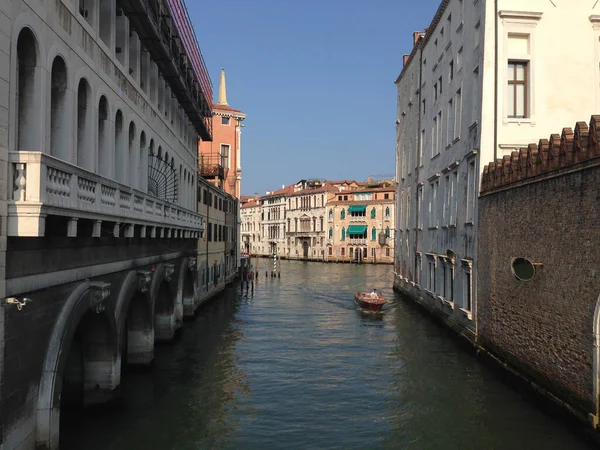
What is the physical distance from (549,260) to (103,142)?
1106 cm

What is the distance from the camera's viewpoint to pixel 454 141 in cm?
2523

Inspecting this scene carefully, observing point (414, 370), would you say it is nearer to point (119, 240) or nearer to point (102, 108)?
point (119, 240)

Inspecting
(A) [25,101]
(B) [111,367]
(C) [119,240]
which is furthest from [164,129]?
(A) [25,101]

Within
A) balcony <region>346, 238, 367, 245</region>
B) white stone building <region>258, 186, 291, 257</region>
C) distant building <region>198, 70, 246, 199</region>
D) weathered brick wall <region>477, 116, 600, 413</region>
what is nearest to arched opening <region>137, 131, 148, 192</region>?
weathered brick wall <region>477, 116, 600, 413</region>

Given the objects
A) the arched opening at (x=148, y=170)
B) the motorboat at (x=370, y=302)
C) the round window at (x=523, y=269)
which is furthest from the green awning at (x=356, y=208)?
the round window at (x=523, y=269)

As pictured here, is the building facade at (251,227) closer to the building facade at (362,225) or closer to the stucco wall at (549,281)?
the building facade at (362,225)

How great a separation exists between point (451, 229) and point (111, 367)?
54.0ft

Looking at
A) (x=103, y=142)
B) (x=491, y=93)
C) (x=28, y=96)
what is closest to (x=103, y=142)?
(x=103, y=142)

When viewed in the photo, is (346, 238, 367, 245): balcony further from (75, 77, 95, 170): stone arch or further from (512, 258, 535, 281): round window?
(75, 77, 95, 170): stone arch

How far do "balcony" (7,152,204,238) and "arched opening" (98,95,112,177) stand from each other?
3.54 ft

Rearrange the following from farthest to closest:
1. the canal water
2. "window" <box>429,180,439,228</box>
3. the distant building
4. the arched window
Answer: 1. the distant building
2. "window" <box>429,180,439,228</box>
3. the arched window
4. the canal water

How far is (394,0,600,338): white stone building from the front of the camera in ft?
68.1

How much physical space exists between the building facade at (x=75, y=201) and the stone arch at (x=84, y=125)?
20 mm

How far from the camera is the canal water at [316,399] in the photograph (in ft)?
41.7
